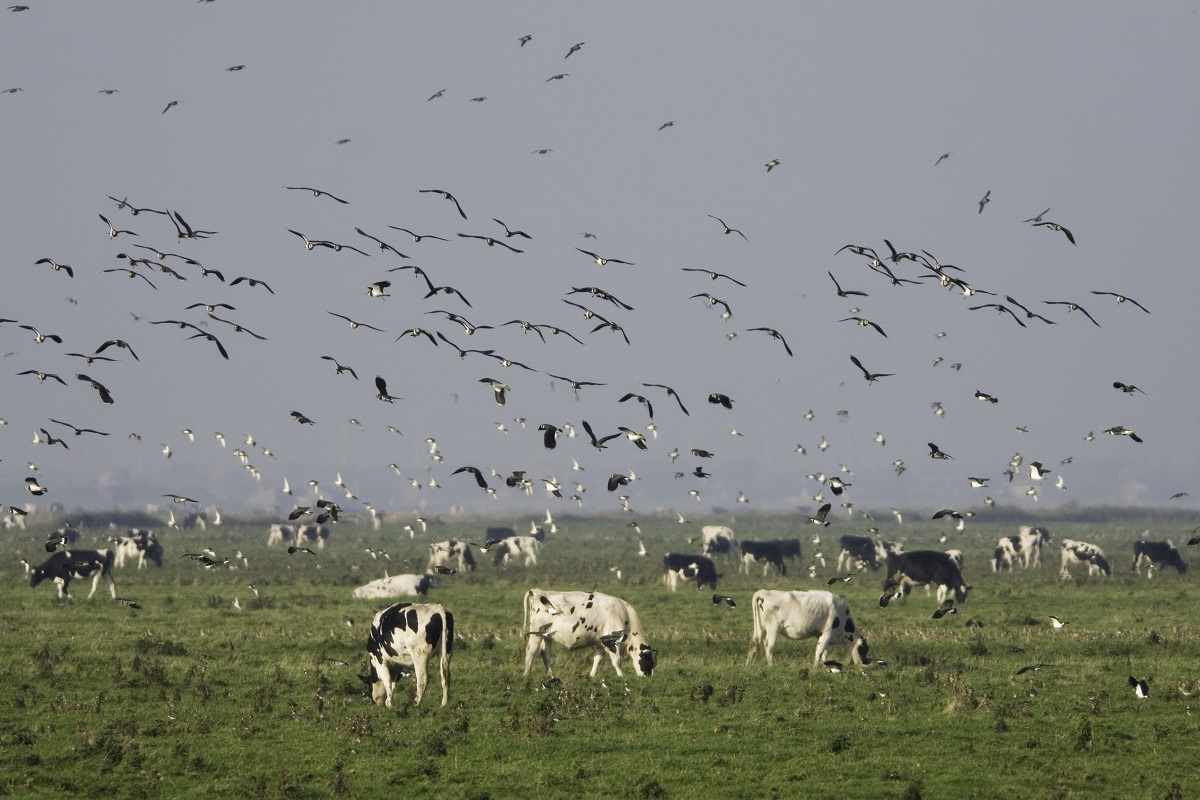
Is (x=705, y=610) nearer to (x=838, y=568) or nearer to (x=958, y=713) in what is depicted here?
(x=958, y=713)

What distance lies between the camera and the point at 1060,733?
1944 cm

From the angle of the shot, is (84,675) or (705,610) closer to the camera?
(84,675)

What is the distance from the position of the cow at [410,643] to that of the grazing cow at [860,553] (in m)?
41.0

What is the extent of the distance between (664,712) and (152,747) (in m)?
7.94

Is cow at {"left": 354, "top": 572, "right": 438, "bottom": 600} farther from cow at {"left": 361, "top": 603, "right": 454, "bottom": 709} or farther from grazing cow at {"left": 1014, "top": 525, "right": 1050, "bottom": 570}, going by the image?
grazing cow at {"left": 1014, "top": 525, "right": 1050, "bottom": 570}

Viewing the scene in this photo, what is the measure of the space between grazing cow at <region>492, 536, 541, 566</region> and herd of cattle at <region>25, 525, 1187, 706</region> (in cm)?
8

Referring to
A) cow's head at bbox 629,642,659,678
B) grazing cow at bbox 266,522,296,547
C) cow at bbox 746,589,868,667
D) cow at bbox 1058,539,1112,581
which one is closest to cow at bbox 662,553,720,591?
cow at bbox 1058,539,1112,581

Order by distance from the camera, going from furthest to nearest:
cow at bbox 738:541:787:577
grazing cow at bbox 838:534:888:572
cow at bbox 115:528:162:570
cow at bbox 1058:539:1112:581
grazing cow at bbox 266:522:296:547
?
1. grazing cow at bbox 266:522:296:547
2. grazing cow at bbox 838:534:888:572
3. cow at bbox 115:528:162:570
4. cow at bbox 738:541:787:577
5. cow at bbox 1058:539:1112:581

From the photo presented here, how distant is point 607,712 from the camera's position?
21.4 meters

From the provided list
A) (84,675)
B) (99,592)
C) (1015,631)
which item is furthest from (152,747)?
(99,592)

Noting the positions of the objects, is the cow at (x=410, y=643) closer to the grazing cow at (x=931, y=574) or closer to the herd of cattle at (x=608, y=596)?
the herd of cattle at (x=608, y=596)

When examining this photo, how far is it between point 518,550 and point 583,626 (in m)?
42.7

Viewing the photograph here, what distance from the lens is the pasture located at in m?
A: 17.3

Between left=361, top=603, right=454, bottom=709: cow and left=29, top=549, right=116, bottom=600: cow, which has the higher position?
left=29, top=549, right=116, bottom=600: cow
